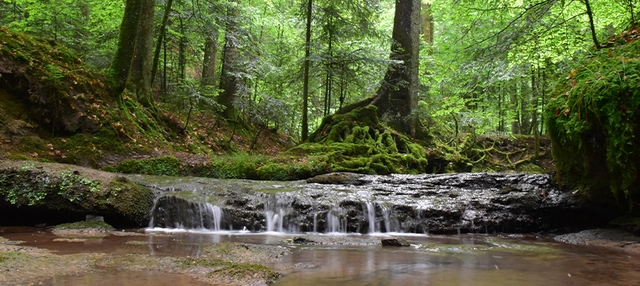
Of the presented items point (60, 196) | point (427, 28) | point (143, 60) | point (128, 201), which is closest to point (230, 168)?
point (128, 201)

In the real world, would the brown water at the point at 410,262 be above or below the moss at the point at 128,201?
below

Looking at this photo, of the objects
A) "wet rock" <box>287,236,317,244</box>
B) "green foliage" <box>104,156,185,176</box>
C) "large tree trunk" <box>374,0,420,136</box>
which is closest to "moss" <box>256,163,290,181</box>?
"green foliage" <box>104,156,185,176</box>

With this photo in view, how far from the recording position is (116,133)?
30.9 feet

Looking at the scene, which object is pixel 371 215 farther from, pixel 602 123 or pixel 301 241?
pixel 602 123

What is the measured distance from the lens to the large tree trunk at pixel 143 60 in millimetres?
11312

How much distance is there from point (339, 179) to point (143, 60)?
6.69m

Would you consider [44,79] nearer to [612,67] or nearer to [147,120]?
[147,120]

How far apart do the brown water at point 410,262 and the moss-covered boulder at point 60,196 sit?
55 cm

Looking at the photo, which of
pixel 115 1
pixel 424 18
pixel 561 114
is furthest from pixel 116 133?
pixel 424 18

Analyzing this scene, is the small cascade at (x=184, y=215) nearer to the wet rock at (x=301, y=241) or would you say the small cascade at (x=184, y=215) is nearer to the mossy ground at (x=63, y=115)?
the wet rock at (x=301, y=241)

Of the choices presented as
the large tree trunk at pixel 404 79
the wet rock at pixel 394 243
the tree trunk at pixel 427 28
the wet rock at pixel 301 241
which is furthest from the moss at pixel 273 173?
the tree trunk at pixel 427 28

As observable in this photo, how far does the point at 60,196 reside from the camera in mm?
6086

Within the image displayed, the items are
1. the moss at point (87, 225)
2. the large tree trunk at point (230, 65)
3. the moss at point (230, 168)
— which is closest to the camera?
the moss at point (87, 225)

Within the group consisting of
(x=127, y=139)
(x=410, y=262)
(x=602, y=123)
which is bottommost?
(x=410, y=262)
